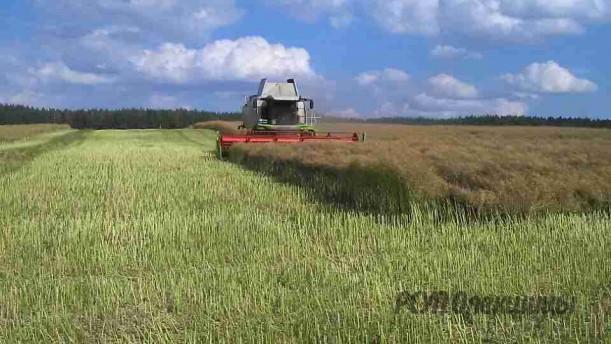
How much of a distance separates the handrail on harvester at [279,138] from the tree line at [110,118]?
92.9 metres

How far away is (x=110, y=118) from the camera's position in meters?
124

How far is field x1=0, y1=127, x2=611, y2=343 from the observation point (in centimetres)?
451

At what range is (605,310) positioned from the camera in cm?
468

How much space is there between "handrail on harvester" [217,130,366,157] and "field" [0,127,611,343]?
950 centimetres

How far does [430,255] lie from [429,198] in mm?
2776

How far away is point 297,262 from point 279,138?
1665 centimetres

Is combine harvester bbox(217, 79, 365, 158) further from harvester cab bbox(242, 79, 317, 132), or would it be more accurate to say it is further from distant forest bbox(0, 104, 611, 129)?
distant forest bbox(0, 104, 611, 129)

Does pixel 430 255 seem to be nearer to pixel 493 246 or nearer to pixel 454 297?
pixel 493 246

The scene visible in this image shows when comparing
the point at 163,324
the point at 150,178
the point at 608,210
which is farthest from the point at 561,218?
the point at 150,178

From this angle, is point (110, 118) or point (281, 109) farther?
point (110, 118)
